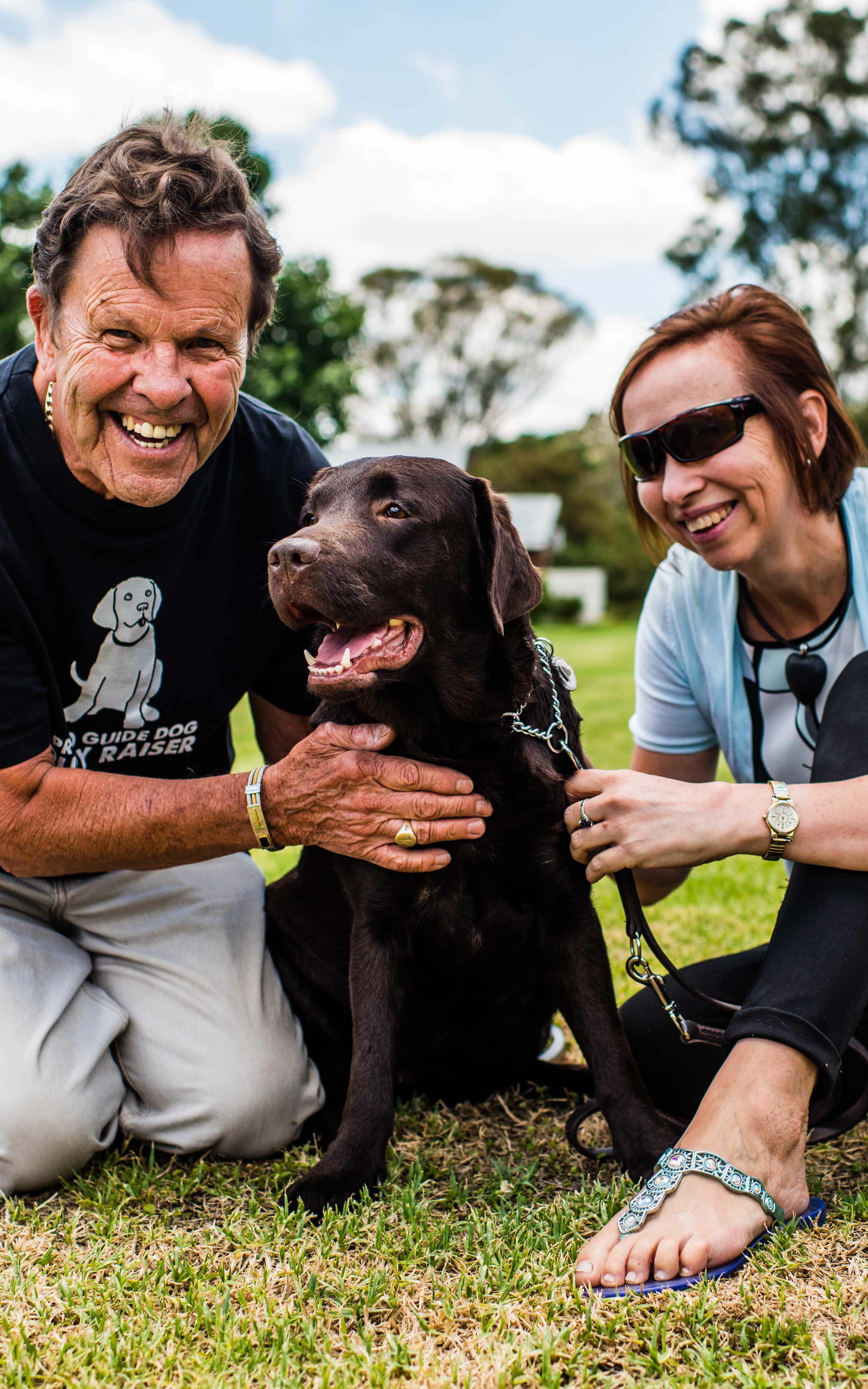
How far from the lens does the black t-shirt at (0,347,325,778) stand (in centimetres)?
246

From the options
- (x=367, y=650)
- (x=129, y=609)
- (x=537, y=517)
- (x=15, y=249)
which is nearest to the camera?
(x=367, y=650)

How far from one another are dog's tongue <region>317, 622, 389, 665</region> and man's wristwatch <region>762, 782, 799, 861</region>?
820 mm

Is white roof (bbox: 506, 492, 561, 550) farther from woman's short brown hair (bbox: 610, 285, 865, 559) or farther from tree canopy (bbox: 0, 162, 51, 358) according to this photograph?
woman's short brown hair (bbox: 610, 285, 865, 559)

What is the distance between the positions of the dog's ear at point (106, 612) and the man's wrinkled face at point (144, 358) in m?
0.23

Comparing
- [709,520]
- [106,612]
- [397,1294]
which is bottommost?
[397,1294]

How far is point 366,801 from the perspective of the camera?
7.66 ft

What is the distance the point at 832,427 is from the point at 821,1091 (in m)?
1.47

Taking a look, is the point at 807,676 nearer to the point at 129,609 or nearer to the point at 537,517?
the point at 129,609

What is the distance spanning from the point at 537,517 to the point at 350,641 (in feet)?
106

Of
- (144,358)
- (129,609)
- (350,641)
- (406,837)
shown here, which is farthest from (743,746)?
(144,358)

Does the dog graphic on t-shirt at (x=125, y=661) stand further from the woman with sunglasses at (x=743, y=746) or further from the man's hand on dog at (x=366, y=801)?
the woman with sunglasses at (x=743, y=746)

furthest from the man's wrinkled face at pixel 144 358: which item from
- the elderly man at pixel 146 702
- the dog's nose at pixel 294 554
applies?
the dog's nose at pixel 294 554

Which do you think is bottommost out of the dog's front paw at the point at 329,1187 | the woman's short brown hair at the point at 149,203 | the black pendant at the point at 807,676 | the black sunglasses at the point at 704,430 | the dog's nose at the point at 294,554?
the dog's front paw at the point at 329,1187

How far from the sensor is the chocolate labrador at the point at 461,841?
221 centimetres
